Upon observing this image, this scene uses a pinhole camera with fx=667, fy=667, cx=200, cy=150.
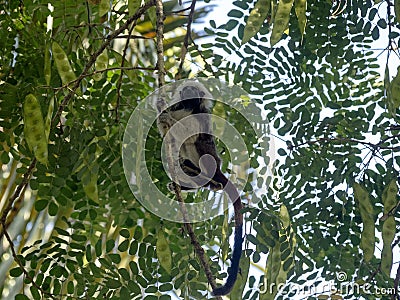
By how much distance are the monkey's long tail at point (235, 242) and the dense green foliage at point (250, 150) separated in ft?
0.06

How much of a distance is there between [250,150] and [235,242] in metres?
0.26

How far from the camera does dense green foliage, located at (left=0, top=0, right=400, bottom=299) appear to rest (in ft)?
4.53

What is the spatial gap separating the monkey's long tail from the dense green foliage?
2 centimetres

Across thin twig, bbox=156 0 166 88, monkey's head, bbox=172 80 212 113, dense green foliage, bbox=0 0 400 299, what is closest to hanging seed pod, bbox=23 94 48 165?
dense green foliage, bbox=0 0 400 299

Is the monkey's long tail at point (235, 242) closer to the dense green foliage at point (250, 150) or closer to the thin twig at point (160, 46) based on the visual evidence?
the dense green foliage at point (250, 150)

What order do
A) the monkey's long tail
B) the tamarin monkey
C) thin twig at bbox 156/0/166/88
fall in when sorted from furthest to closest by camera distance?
1. the tamarin monkey
2. the monkey's long tail
3. thin twig at bbox 156/0/166/88

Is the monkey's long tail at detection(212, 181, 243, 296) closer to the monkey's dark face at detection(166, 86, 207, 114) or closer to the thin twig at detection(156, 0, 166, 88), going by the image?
the monkey's dark face at detection(166, 86, 207, 114)

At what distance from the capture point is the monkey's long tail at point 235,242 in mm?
1291

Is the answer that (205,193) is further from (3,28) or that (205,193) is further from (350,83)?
(3,28)

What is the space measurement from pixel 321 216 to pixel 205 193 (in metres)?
0.28

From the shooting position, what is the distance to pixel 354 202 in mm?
1499

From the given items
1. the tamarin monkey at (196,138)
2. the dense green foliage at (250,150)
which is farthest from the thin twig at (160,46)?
the tamarin monkey at (196,138)

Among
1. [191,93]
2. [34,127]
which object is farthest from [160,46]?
[191,93]

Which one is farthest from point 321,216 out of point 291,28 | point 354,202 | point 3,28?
point 3,28
